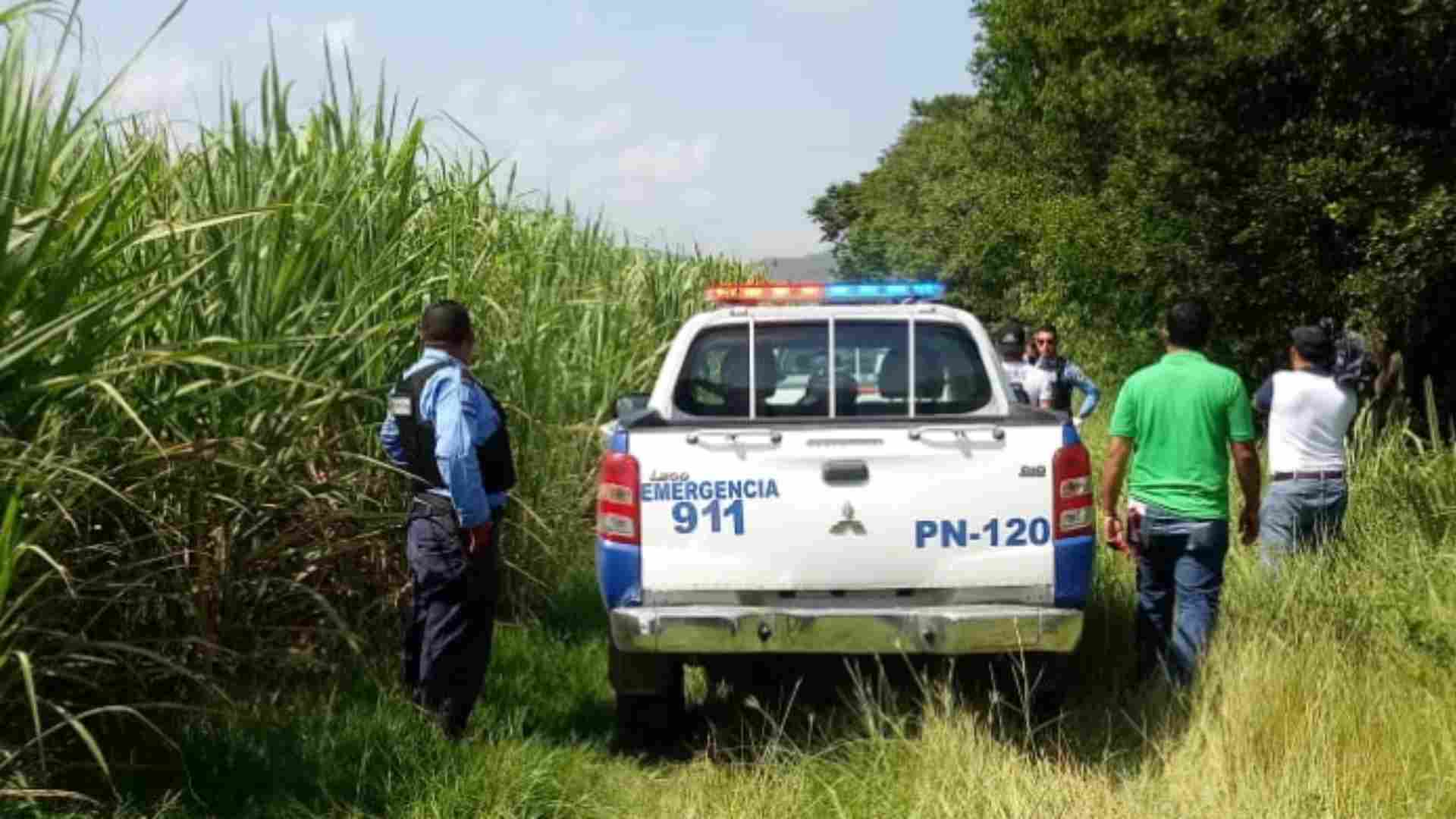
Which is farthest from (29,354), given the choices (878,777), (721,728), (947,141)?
(947,141)

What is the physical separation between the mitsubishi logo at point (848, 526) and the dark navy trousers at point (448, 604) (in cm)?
122

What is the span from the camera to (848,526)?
19.9ft

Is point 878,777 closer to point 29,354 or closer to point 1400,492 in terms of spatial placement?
point 29,354

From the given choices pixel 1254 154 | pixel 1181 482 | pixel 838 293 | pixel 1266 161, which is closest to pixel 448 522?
pixel 838 293

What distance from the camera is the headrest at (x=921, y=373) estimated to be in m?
7.37

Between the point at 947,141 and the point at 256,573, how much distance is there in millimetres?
59178

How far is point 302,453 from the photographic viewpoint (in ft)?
20.4

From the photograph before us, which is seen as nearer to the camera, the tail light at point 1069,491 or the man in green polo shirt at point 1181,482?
the tail light at point 1069,491

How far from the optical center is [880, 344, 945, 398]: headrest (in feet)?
24.2

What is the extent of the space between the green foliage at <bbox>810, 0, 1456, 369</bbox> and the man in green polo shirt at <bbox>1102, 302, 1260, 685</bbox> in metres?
6.91

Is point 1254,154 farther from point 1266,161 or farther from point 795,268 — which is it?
point 795,268

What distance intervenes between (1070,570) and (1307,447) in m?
2.91

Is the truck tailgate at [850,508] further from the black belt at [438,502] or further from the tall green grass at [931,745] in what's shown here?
the black belt at [438,502]

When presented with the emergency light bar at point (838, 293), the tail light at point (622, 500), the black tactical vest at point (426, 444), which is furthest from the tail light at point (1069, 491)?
the black tactical vest at point (426, 444)
